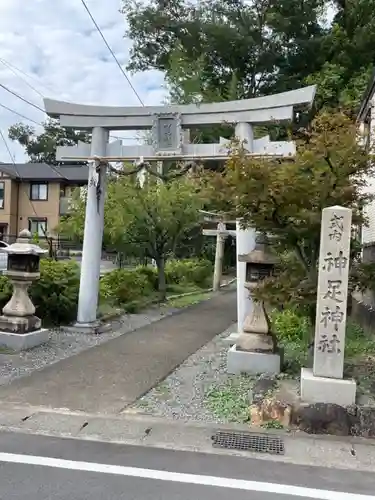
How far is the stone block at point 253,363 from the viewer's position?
272 inches

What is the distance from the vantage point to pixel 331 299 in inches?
214

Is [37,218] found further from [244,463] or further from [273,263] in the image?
[244,463]

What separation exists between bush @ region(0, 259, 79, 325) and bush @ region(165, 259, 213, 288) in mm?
9773

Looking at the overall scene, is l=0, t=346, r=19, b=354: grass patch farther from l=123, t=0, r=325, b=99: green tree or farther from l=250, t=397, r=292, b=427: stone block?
l=123, t=0, r=325, b=99: green tree

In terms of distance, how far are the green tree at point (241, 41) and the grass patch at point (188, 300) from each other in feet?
36.4

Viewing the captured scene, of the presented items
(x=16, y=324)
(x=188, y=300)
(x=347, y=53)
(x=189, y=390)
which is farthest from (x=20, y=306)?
(x=347, y=53)

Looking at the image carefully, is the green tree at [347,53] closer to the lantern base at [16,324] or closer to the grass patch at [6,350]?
the lantern base at [16,324]

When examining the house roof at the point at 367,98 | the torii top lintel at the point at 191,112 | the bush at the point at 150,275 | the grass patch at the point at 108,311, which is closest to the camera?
the torii top lintel at the point at 191,112

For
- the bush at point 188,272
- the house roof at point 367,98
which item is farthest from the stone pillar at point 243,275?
the bush at point 188,272

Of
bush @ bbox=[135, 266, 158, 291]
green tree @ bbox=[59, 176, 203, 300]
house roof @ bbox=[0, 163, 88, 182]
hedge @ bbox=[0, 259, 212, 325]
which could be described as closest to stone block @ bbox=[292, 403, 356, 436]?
hedge @ bbox=[0, 259, 212, 325]

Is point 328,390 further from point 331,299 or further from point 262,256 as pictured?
point 262,256

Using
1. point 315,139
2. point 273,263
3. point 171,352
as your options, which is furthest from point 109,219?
point 315,139

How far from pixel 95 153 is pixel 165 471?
7.54 m

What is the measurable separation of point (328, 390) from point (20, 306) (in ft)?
18.3
